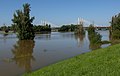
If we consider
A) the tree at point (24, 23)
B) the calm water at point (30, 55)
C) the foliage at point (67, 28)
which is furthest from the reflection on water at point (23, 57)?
the foliage at point (67, 28)

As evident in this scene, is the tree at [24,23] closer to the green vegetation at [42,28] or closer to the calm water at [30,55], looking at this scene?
the calm water at [30,55]

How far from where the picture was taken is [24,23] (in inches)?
2320

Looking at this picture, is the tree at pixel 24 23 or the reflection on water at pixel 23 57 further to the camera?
the tree at pixel 24 23

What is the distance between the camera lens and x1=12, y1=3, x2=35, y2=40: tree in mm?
58750

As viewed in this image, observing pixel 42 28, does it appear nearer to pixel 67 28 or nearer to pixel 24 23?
pixel 67 28

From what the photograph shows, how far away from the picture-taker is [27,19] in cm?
5959

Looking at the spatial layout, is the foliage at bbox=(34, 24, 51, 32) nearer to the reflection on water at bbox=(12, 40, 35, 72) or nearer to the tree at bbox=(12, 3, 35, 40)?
the tree at bbox=(12, 3, 35, 40)

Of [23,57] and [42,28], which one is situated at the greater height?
[42,28]

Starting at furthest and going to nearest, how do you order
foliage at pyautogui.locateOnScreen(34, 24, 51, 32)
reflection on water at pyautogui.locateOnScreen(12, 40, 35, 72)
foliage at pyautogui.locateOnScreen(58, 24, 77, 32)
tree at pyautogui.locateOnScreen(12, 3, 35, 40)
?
foliage at pyautogui.locateOnScreen(58, 24, 77, 32) < foliage at pyautogui.locateOnScreen(34, 24, 51, 32) < tree at pyautogui.locateOnScreen(12, 3, 35, 40) < reflection on water at pyautogui.locateOnScreen(12, 40, 35, 72)

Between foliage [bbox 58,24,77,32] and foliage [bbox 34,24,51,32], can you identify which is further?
foliage [bbox 58,24,77,32]

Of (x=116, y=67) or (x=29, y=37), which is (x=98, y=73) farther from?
(x=29, y=37)

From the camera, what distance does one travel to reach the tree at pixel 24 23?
58750 mm

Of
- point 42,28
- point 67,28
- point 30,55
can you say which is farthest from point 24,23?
point 67,28

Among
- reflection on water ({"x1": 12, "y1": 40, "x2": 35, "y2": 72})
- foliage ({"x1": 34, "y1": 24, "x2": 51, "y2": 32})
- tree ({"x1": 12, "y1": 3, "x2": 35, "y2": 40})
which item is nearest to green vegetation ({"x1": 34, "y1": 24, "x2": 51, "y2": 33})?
foliage ({"x1": 34, "y1": 24, "x2": 51, "y2": 32})
